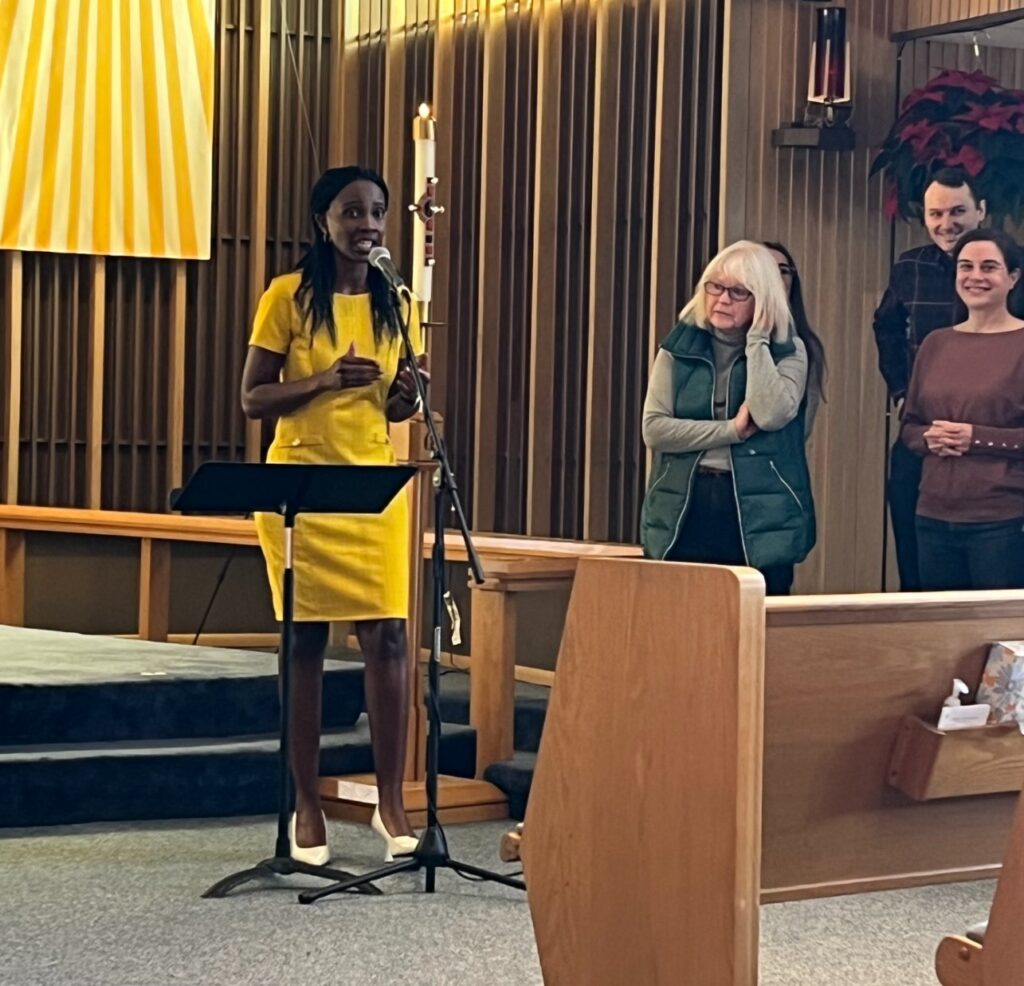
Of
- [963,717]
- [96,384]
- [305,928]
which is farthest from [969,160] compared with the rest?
[96,384]

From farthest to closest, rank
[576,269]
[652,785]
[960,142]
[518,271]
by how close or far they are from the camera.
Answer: [518,271]
[576,269]
[960,142]
[652,785]

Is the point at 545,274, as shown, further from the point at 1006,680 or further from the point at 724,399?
the point at 1006,680

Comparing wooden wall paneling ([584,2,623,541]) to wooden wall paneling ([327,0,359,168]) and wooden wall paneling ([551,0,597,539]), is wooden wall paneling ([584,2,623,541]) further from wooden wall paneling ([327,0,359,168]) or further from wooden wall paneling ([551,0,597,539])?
wooden wall paneling ([327,0,359,168])

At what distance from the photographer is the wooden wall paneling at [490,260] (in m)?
6.76

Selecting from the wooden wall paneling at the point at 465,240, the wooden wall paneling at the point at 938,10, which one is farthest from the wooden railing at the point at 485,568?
the wooden wall paneling at the point at 938,10

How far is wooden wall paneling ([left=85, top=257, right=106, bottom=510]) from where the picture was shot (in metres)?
7.37

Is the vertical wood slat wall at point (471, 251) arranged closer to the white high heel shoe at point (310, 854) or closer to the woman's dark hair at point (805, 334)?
the woman's dark hair at point (805, 334)

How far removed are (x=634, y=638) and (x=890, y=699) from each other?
36 centimetres

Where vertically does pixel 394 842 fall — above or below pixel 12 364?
below

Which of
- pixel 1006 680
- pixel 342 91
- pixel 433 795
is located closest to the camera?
pixel 1006 680

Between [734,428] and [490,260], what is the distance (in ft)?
8.84

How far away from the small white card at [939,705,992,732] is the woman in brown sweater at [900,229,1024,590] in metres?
2.13

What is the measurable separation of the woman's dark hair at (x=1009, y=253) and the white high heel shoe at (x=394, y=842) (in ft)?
6.70

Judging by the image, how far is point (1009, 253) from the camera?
4.55 metres
